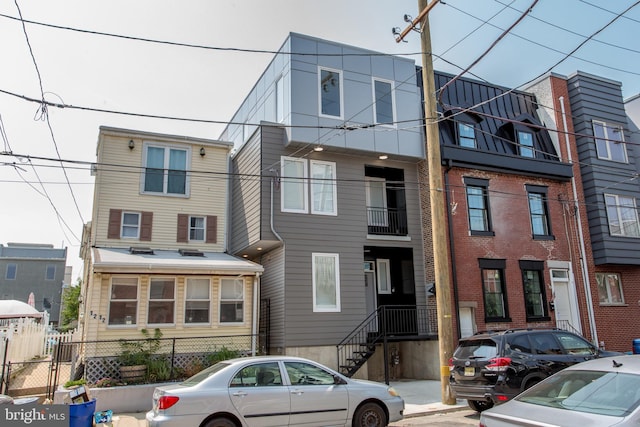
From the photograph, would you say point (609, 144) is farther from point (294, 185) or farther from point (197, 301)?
point (197, 301)

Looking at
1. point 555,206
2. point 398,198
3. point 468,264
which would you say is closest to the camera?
point 468,264

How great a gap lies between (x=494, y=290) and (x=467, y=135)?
5978 millimetres

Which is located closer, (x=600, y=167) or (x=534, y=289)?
(x=534, y=289)

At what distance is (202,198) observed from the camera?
18.6 m

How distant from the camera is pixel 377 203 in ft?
61.0

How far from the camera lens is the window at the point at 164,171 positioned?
18.0m

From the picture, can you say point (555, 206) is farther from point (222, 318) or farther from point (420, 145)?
point (222, 318)

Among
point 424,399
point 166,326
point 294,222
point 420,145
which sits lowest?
point 424,399

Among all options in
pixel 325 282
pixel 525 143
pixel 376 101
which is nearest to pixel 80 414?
pixel 325 282

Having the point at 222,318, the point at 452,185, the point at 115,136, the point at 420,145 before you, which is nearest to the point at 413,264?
the point at 452,185

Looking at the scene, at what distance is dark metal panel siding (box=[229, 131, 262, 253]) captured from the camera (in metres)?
16.2

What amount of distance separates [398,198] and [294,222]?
14.8 feet

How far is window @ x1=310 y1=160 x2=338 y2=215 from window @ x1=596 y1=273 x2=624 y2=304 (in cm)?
1171

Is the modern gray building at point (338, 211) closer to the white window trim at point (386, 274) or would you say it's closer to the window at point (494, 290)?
the white window trim at point (386, 274)
